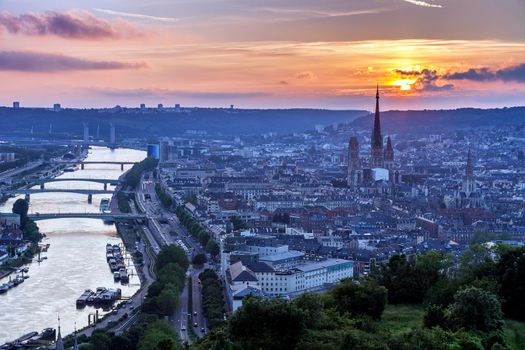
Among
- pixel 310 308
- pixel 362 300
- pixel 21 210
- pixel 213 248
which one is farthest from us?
pixel 21 210

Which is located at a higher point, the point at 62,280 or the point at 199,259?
the point at 199,259

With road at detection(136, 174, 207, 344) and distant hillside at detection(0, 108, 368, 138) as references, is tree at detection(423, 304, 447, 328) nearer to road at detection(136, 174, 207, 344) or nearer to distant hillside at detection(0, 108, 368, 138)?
road at detection(136, 174, 207, 344)

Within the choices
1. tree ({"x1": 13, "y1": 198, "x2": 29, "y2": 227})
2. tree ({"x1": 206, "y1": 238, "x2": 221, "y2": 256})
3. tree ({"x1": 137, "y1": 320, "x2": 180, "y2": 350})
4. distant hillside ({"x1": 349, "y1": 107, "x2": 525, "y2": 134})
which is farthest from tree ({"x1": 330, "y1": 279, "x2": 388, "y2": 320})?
distant hillside ({"x1": 349, "y1": 107, "x2": 525, "y2": 134})

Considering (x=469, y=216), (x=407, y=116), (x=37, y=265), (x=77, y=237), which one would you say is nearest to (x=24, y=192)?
(x=77, y=237)

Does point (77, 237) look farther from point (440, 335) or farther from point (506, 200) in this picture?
point (440, 335)

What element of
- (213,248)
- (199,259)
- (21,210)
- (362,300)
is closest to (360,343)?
(362,300)

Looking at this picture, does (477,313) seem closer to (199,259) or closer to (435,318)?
(435,318)
